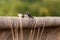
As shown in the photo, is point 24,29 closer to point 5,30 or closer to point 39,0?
point 5,30

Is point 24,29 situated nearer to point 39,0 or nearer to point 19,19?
point 19,19

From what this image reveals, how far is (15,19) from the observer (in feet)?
12.7

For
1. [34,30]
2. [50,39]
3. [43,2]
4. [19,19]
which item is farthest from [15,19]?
[43,2]

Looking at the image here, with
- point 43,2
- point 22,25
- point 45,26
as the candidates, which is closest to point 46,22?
point 45,26

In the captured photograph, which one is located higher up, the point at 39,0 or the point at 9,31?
the point at 9,31

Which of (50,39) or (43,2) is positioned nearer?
(50,39)

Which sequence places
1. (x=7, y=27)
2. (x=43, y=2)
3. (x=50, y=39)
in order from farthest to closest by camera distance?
(x=43, y=2) → (x=50, y=39) → (x=7, y=27)

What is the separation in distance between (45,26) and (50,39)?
0.22 metres

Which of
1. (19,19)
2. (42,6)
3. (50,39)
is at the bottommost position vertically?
(42,6)

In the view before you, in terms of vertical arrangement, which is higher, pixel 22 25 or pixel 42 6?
pixel 22 25

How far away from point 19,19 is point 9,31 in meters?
0.19

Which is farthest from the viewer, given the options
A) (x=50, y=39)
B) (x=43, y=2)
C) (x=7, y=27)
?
(x=43, y=2)

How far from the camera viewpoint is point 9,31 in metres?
3.95

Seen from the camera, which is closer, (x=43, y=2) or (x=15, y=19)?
(x=15, y=19)
